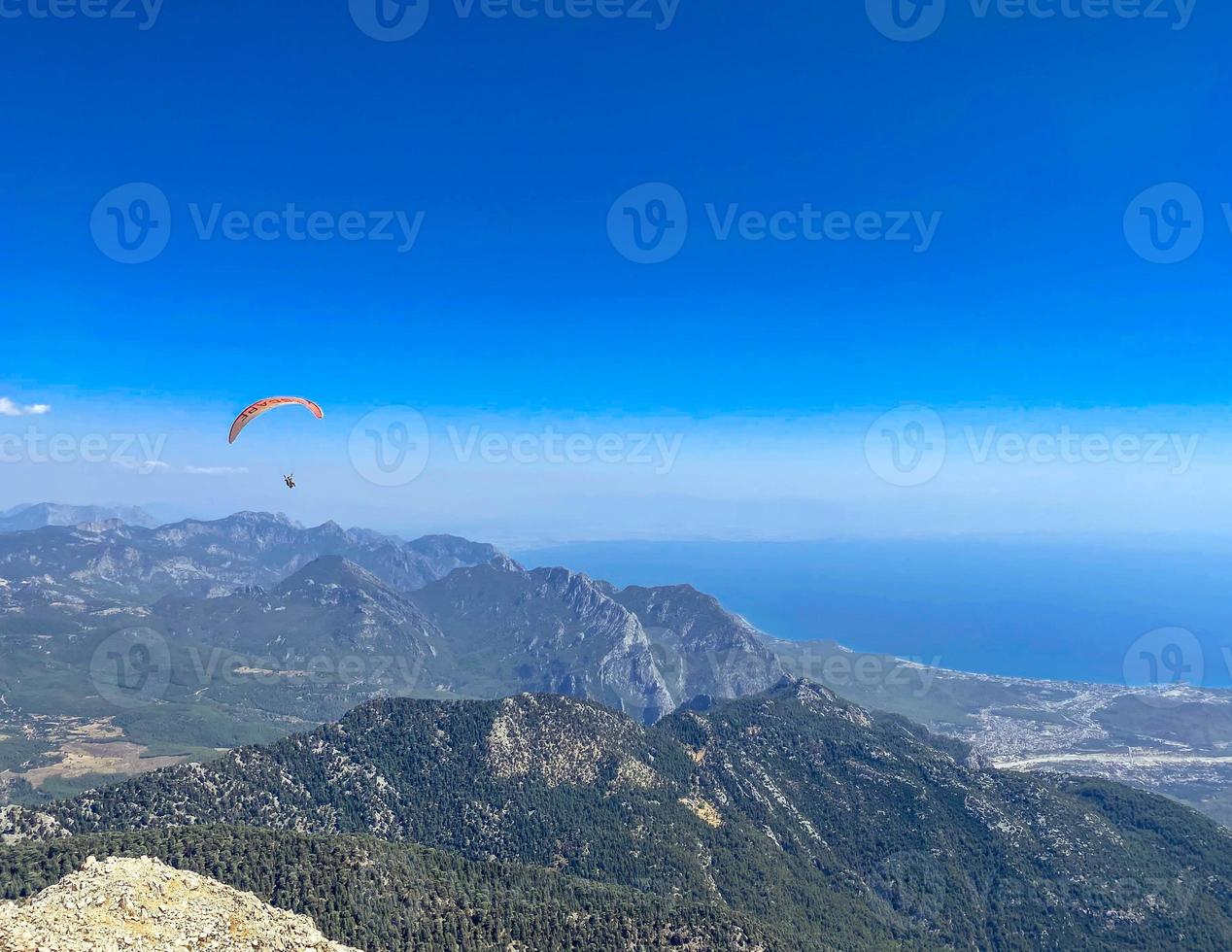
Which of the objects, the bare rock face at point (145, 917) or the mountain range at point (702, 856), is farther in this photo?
the mountain range at point (702, 856)

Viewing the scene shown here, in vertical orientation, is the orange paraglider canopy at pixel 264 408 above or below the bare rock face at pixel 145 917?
above

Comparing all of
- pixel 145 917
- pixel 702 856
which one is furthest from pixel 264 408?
pixel 702 856

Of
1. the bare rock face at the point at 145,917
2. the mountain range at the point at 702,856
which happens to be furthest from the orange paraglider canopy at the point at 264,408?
the mountain range at the point at 702,856

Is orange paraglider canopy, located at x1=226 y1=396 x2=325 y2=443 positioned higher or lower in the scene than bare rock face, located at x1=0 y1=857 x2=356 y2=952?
higher

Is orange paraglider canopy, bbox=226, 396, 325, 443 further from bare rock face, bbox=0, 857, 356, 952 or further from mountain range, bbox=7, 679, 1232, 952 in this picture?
mountain range, bbox=7, 679, 1232, 952

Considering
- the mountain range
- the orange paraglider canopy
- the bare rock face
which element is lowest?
the mountain range

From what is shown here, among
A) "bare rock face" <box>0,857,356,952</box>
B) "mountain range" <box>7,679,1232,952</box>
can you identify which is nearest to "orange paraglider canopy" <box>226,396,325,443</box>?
"bare rock face" <box>0,857,356,952</box>

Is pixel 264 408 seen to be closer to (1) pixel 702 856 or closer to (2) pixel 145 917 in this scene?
(2) pixel 145 917

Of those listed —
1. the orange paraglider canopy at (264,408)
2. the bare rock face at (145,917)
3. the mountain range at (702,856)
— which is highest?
the orange paraglider canopy at (264,408)

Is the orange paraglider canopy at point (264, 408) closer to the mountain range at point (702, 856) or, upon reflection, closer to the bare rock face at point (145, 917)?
the bare rock face at point (145, 917)
